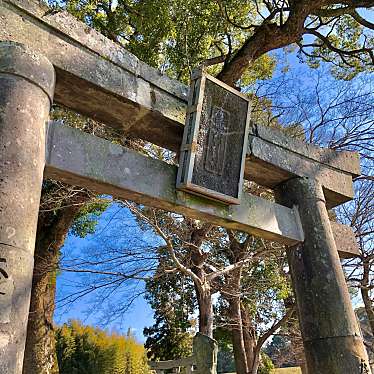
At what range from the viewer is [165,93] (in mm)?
3219

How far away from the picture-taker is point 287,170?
381 cm

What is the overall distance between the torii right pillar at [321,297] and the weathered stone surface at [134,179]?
0.32m

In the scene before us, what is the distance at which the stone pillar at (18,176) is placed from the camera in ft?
6.27

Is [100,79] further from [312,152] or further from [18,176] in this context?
[312,152]

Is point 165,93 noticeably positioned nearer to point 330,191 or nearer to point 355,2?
point 330,191

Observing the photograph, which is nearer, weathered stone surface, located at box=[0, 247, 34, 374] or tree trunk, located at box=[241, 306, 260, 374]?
weathered stone surface, located at box=[0, 247, 34, 374]

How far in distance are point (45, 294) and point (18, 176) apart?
6.65 m

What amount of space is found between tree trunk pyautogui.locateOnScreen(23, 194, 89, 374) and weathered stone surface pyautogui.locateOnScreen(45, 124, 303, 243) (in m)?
4.61

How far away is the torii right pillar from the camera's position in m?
3.14

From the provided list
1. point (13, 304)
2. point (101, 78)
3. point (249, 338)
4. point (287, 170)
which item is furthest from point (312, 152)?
point (249, 338)

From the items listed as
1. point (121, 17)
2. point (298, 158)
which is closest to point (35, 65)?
point (298, 158)

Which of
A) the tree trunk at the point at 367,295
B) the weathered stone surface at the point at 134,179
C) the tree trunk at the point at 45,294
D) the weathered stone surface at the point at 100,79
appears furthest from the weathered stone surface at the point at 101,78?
the tree trunk at the point at 367,295

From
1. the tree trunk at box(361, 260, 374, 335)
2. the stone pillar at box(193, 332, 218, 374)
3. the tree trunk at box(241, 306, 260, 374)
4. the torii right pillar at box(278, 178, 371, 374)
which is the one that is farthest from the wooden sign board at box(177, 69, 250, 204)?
the tree trunk at box(241, 306, 260, 374)

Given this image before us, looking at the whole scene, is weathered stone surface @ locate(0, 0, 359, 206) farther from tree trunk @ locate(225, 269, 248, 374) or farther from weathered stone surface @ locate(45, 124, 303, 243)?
tree trunk @ locate(225, 269, 248, 374)
